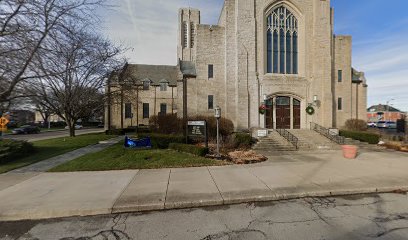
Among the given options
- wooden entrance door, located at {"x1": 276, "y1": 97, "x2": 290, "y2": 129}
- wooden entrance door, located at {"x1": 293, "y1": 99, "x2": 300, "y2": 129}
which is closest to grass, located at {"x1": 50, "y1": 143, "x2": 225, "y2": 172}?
wooden entrance door, located at {"x1": 276, "y1": 97, "x2": 290, "y2": 129}

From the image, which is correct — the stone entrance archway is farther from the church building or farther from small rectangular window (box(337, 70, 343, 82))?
small rectangular window (box(337, 70, 343, 82))

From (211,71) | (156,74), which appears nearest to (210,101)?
(211,71)

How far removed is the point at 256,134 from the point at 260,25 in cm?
1355

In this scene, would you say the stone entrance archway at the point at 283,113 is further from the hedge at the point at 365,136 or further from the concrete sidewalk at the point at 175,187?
the concrete sidewalk at the point at 175,187

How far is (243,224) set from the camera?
4.47 m

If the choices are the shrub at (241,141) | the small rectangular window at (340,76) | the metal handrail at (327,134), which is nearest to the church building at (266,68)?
the small rectangular window at (340,76)

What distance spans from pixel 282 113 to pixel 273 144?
8943mm

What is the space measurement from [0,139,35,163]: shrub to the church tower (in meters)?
26.7

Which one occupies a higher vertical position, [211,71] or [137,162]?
[211,71]

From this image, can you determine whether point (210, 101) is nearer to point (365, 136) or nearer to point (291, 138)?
point (291, 138)

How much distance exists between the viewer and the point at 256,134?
17.6m

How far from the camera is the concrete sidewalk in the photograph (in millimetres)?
5355

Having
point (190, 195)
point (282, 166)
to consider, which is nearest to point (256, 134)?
point (282, 166)

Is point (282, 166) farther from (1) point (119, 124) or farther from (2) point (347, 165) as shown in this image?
(1) point (119, 124)
